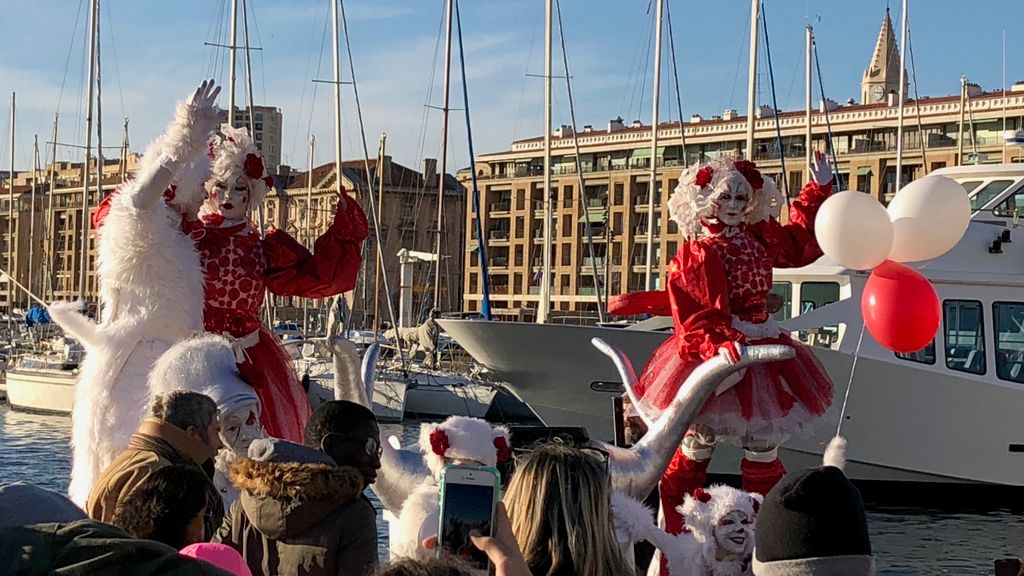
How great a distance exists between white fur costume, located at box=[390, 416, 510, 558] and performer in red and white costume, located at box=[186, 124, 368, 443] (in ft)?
5.16

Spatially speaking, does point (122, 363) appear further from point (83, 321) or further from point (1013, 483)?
point (1013, 483)

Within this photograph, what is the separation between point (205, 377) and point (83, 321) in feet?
2.74

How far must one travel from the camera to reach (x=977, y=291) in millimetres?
12398

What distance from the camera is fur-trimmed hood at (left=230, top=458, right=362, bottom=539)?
3.37 meters

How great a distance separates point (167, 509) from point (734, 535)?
6.96 feet

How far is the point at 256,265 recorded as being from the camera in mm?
5984

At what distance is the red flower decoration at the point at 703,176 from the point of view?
20.9 feet

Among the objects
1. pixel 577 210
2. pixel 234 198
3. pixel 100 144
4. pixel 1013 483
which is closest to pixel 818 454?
pixel 1013 483

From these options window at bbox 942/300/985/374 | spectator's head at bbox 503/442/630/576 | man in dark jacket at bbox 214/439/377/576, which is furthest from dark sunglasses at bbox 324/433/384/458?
window at bbox 942/300/985/374

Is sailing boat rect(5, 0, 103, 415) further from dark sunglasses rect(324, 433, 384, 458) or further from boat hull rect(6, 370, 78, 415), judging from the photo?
dark sunglasses rect(324, 433, 384, 458)

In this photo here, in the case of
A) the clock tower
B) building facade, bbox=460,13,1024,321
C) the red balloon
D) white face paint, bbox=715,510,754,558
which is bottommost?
white face paint, bbox=715,510,754,558

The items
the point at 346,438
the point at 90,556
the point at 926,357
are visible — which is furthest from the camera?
the point at 926,357

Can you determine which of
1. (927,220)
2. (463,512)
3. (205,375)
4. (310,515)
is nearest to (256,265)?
(205,375)

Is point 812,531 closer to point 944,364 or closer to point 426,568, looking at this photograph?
point 426,568
